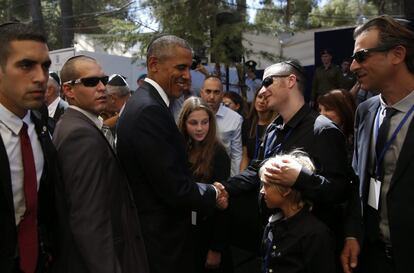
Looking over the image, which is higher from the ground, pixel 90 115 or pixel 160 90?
pixel 160 90

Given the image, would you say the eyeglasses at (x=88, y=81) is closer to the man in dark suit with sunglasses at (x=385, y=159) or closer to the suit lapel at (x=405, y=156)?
the man in dark suit with sunglasses at (x=385, y=159)

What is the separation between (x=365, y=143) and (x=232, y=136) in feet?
8.52

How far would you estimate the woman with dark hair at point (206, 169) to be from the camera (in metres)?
3.51

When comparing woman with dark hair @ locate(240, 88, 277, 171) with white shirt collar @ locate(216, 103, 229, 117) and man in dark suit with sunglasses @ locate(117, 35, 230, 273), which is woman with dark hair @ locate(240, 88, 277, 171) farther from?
man in dark suit with sunglasses @ locate(117, 35, 230, 273)

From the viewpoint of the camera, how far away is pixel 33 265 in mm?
2047

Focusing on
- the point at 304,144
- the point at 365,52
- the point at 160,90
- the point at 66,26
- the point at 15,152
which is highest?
the point at 66,26

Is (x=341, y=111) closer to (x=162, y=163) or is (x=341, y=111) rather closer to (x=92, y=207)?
(x=162, y=163)

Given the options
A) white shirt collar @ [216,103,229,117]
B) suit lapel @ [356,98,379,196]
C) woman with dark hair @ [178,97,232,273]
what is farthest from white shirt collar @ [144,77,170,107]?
white shirt collar @ [216,103,229,117]

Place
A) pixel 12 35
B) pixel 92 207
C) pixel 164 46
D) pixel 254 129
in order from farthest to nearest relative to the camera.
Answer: pixel 254 129
pixel 164 46
pixel 92 207
pixel 12 35

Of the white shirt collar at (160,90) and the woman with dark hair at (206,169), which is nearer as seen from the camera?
the white shirt collar at (160,90)

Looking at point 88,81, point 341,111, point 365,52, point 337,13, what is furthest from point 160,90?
point 337,13

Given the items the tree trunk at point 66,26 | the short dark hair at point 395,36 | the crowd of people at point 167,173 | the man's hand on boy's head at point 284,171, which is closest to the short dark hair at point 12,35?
the crowd of people at point 167,173

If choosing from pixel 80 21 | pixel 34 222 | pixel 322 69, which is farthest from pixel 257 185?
pixel 80 21

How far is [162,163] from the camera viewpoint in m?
2.36
